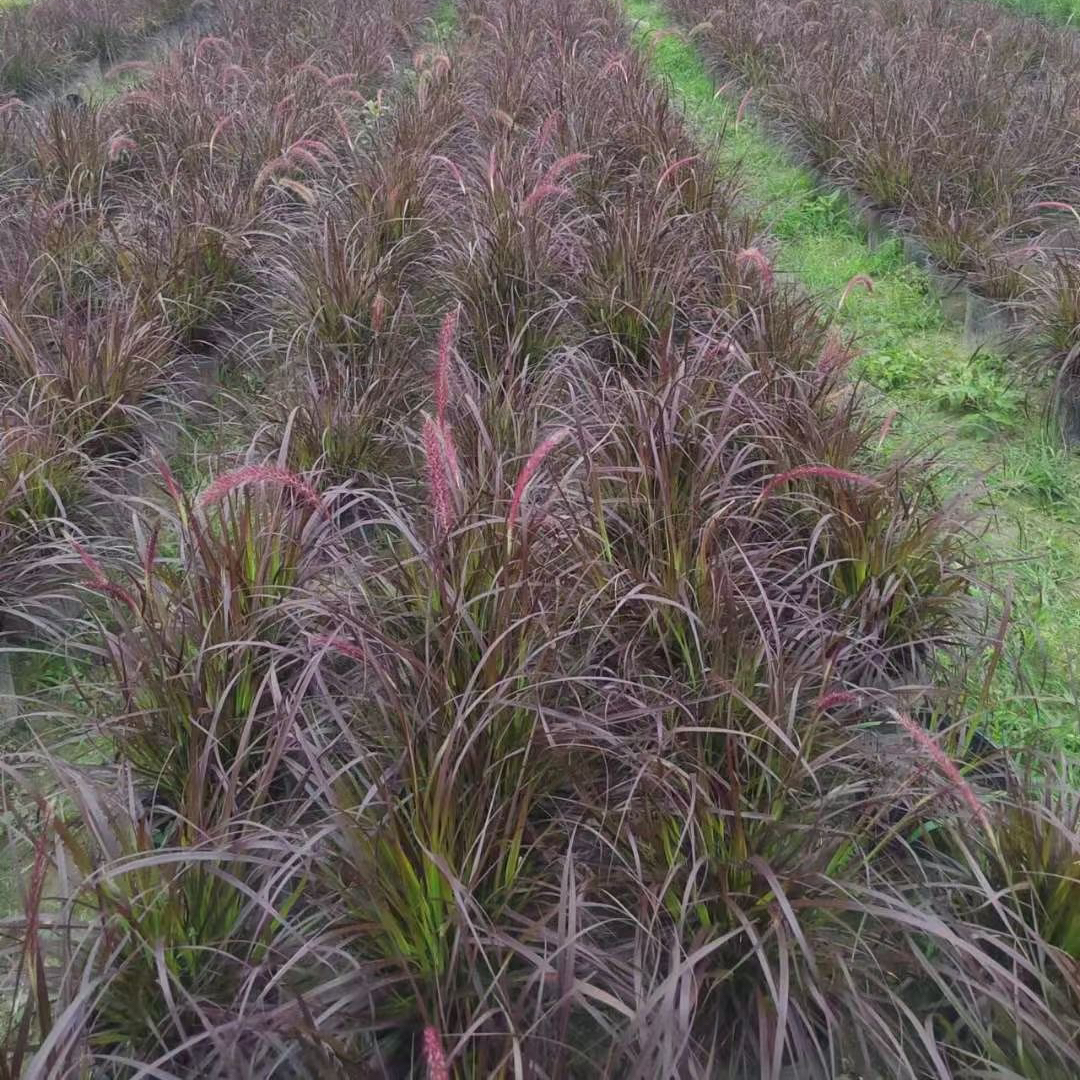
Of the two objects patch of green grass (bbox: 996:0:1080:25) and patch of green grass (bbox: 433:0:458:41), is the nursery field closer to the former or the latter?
patch of green grass (bbox: 433:0:458:41)

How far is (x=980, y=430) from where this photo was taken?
385 centimetres

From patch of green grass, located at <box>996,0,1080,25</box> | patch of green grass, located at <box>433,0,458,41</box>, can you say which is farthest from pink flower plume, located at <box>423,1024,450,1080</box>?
patch of green grass, located at <box>996,0,1080,25</box>

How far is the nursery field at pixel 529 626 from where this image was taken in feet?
5.29

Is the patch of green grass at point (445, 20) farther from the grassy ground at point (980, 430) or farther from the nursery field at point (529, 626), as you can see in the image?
the nursery field at point (529, 626)

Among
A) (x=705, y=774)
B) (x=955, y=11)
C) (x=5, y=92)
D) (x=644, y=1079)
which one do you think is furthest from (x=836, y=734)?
(x=955, y=11)

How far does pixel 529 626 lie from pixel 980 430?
2.54 metres

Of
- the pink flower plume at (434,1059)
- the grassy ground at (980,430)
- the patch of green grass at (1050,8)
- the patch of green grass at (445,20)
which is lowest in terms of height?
the patch of green grass at (445,20)

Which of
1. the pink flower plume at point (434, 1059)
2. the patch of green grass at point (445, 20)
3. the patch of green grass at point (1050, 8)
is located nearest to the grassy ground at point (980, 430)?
the pink flower plume at point (434, 1059)

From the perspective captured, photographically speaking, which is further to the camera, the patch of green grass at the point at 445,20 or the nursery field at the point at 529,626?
the patch of green grass at the point at 445,20

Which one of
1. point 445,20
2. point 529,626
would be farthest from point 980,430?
point 445,20

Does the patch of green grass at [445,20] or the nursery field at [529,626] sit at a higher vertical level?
the nursery field at [529,626]

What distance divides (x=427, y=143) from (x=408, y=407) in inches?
103

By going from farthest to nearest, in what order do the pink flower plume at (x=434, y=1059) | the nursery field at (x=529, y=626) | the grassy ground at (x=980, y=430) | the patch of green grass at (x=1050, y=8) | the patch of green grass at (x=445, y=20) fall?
the patch of green grass at (x=1050, y=8) → the patch of green grass at (x=445, y=20) → the grassy ground at (x=980, y=430) → the nursery field at (x=529, y=626) → the pink flower plume at (x=434, y=1059)

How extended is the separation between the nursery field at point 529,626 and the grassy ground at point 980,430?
2 cm
